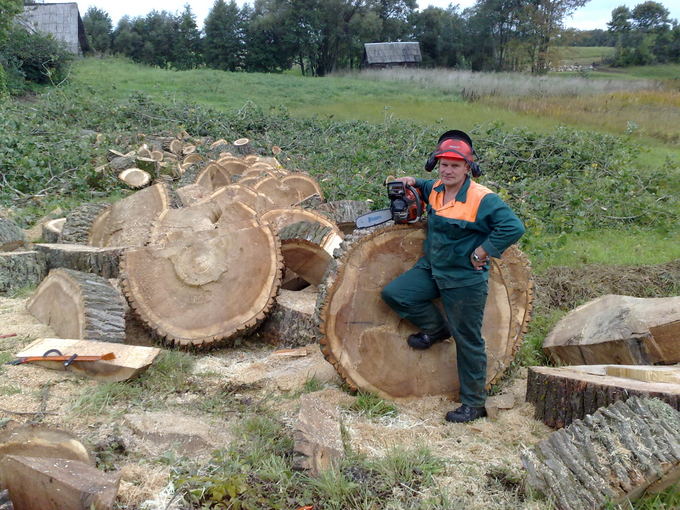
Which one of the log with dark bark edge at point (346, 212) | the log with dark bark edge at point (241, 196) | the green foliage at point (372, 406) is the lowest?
the green foliage at point (372, 406)

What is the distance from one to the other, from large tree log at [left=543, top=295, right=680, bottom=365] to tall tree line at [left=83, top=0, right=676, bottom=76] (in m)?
37.4

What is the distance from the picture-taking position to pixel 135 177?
10.0 metres

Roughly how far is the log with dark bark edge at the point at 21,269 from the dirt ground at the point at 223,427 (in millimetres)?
1317

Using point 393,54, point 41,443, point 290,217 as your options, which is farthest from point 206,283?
point 393,54

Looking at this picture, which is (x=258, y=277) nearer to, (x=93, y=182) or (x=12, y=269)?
(x=12, y=269)

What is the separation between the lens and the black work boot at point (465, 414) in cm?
377

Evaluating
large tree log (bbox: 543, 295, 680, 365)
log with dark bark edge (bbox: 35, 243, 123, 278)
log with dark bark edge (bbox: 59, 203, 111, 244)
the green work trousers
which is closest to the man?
the green work trousers

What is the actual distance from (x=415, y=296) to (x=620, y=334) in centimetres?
145

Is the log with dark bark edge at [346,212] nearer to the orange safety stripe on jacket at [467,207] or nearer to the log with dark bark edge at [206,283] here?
the log with dark bark edge at [206,283]

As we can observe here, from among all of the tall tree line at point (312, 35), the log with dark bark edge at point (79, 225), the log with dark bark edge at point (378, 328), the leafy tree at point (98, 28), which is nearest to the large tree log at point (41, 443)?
the log with dark bark edge at point (378, 328)

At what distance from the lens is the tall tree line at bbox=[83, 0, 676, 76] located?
138 ft

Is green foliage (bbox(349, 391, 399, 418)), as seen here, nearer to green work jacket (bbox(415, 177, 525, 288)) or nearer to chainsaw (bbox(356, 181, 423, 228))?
green work jacket (bbox(415, 177, 525, 288))

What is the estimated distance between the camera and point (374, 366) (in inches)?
157

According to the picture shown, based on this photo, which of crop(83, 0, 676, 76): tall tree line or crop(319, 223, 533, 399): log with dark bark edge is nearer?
crop(319, 223, 533, 399): log with dark bark edge
